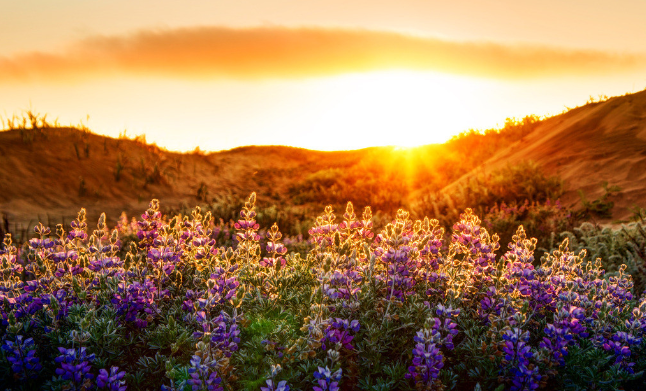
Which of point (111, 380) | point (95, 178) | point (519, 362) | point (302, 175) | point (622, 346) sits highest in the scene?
point (95, 178)

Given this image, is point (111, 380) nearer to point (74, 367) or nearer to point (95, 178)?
point (74, 367)

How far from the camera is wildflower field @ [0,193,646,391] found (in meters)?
2.73

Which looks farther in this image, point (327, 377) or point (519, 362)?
point (519, 362)

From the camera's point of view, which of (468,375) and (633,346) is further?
(633,346)

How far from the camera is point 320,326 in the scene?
2.66 metres

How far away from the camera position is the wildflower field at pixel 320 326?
8.96 feet

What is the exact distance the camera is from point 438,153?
21984mm

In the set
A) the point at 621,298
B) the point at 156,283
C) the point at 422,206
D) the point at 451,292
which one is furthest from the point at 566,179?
the point at 156,283

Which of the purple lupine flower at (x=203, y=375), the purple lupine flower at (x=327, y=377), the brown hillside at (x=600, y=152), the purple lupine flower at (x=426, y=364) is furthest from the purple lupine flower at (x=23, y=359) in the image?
the brown hillside at (x=600, y=152)

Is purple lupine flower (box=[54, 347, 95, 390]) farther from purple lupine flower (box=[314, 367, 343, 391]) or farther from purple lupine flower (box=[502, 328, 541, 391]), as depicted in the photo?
purple lupine flower (box=[502, 328, 541, 391])

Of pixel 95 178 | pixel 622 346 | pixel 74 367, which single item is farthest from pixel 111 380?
pixel 95 178

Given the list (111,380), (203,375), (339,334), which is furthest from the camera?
(339,334)

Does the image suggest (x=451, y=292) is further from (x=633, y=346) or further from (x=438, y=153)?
(x=438, y=153)

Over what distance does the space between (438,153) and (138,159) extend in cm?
1314
